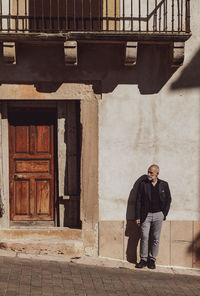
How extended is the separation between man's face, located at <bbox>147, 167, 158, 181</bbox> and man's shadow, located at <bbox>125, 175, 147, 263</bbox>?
255mm

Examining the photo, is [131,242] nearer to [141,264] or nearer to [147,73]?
[141,264]

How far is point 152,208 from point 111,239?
2.93 feet

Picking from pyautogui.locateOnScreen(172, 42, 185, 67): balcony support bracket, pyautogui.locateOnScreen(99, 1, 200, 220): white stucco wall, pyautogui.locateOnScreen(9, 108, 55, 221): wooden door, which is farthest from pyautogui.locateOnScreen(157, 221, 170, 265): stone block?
pyautogui.locateOnScreen(172, 42, 185, 67): balcony support bracket

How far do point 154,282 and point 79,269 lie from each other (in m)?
1.15

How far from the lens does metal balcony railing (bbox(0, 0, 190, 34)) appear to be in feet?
25.2

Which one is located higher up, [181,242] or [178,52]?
[178,52]

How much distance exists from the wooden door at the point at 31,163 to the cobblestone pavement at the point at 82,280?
3.58 ft

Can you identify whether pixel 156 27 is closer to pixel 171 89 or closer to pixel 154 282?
pixel 171 89

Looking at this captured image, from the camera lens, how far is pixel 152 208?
25.3 ft

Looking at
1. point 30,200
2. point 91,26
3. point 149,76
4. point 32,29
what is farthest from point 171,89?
point 30,200

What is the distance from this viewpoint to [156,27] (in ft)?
25.4

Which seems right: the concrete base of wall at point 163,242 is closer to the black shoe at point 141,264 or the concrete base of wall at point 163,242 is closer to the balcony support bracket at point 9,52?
the black shoe at point 141,264

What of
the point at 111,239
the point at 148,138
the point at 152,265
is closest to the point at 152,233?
the point at 152,265

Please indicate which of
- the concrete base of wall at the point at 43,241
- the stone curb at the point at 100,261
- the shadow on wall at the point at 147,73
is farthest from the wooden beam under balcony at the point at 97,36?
the stone curb at the point at 100,261
